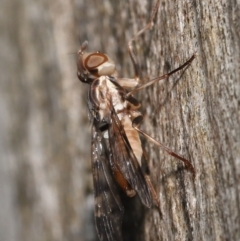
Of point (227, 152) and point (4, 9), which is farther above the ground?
point (4, 9)

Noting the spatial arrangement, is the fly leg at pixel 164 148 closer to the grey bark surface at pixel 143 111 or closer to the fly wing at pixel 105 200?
the grey bark surface at pixel 143 111

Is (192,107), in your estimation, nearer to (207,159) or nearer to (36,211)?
(207,159)

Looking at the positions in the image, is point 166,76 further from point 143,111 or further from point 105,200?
point 105,200

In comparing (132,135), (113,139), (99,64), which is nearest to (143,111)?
(132,135)

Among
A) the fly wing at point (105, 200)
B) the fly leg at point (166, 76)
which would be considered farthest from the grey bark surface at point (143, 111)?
the fly wing at point (105, 200)

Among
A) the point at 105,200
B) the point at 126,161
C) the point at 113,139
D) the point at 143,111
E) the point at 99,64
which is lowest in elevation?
the point at 105,200

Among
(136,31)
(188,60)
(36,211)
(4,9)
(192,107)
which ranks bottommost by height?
(36,211)

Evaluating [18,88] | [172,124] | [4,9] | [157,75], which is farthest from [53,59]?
[172,124]
